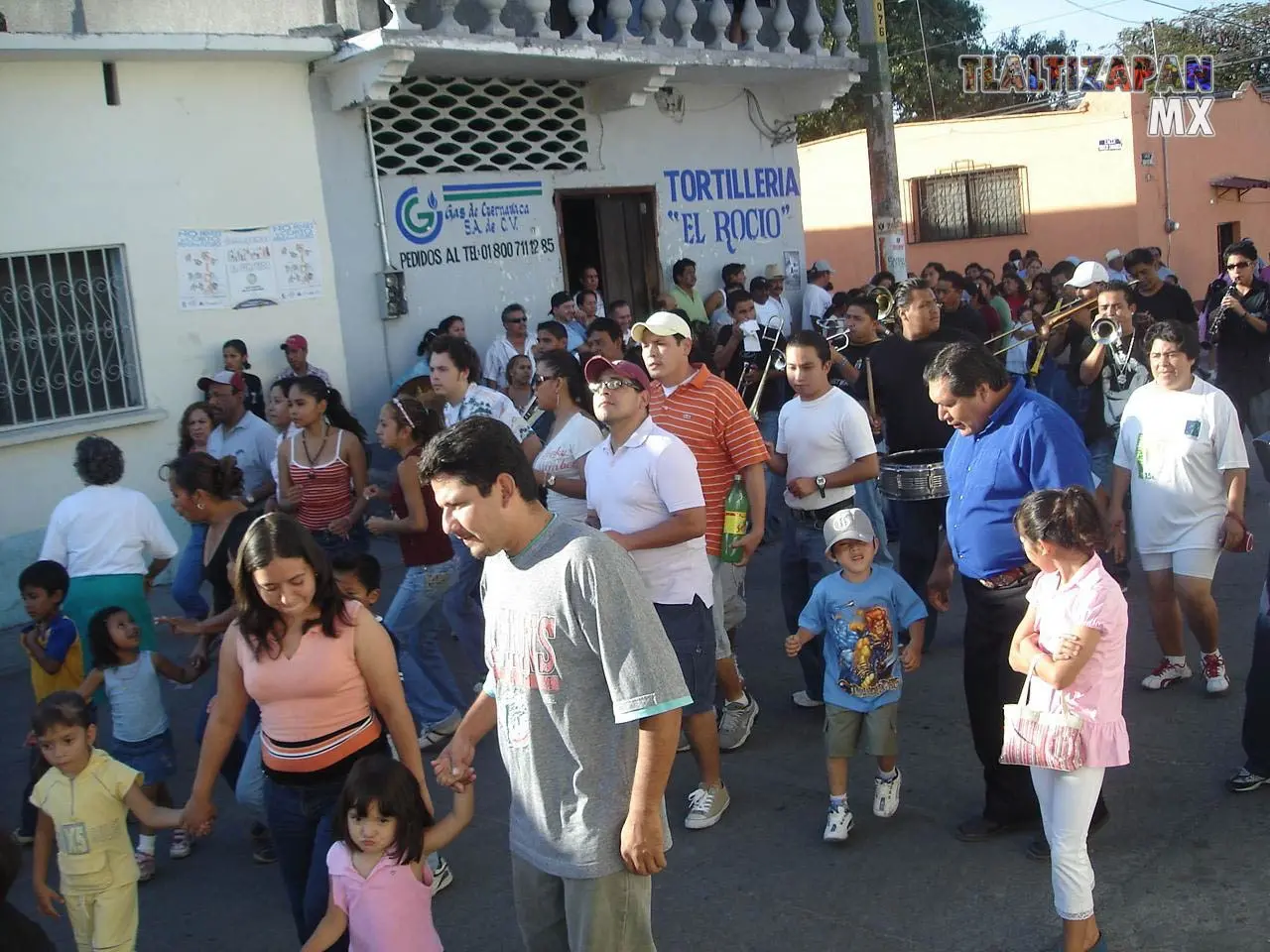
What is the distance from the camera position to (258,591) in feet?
11.5

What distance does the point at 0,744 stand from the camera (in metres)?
6.65

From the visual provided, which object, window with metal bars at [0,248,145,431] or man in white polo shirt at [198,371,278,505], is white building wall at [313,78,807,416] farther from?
man in white polo shirt at [198,371,278,505]

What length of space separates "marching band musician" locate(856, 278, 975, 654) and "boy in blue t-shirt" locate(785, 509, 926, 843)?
1533 mm

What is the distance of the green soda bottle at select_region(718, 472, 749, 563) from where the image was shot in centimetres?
536

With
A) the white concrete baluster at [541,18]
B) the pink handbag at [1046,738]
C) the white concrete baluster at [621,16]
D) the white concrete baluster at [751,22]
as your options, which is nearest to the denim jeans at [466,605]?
the pink handbag at [1046,738]

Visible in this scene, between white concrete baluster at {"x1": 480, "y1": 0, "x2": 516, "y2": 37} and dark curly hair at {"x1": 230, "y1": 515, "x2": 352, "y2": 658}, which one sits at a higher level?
white concrete baluster at {"x1": 480, "y1": 0, "x2": 516, "y2": 37}

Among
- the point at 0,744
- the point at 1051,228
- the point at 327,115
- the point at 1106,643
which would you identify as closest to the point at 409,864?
the point at 1106,643

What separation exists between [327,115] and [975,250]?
18.2 m

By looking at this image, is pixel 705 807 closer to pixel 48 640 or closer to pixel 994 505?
pixel 994 505

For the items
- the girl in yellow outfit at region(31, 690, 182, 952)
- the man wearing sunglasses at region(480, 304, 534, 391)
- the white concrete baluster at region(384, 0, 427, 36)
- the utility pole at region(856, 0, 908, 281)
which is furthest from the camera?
the utility pole at region(856, 0, 908, 281)

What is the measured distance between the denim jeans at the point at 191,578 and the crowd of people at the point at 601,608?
21 millimetres

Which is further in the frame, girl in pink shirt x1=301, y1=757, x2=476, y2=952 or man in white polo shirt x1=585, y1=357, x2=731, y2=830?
man in white polo shirt x1=585, y1=357, x2=731, y2=830

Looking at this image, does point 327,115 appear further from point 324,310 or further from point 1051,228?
point 1051,228

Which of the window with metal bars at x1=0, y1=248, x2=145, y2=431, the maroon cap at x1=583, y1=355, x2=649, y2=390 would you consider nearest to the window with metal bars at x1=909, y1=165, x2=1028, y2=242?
the window with metal bars at x1=0, y1=248, x2=145, y2=431
